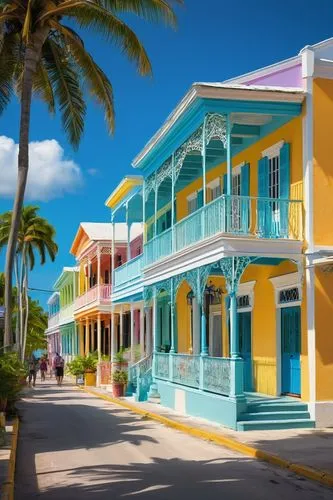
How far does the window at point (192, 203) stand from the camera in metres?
24.7

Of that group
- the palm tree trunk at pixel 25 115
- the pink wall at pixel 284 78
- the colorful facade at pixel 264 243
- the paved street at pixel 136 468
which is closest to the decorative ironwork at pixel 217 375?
the colorful facade at pixel 264 243

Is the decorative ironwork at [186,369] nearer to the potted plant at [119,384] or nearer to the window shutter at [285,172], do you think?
the window shutter at [285,172]

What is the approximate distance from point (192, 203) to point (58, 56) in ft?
24.8

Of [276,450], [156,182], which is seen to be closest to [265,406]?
[276,450]

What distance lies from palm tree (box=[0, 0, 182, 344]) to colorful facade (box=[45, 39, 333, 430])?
6.71 ft

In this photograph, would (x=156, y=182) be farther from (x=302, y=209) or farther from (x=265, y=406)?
(x=265, y=406)

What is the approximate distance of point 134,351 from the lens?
2917cm

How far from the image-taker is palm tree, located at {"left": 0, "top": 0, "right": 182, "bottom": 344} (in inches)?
691

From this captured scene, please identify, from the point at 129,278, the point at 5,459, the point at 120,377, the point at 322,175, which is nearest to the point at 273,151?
the point at 322,175

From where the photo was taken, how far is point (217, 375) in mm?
17141

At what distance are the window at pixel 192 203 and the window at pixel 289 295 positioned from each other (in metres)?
7.28

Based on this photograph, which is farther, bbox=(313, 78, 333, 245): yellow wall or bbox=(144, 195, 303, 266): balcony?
bbox=(313, 78, 333, 245): yellow wall

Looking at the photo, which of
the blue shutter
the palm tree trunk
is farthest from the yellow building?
the palm tree trunk

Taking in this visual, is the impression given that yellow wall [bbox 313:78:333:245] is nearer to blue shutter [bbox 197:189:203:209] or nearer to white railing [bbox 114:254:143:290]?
blue shutter [bbox 197:189:203:209]
